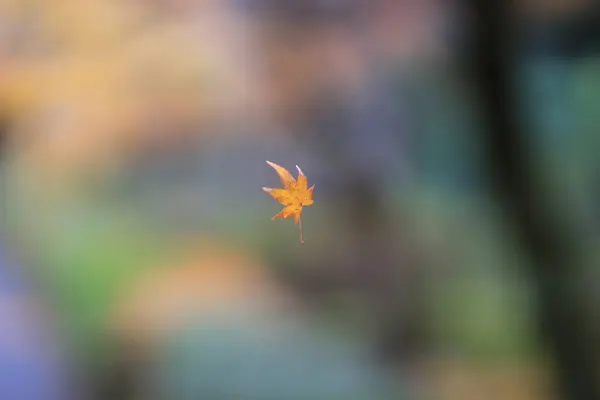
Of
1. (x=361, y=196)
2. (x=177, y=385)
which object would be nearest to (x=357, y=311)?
(x=361, y=196)

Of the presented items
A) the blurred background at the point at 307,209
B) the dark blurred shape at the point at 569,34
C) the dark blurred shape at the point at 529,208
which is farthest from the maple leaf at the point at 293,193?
the dark blurred shape at the point at 569,34

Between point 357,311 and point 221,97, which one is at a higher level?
point 221,97

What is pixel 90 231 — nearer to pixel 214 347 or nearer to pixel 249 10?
pixel 214 347

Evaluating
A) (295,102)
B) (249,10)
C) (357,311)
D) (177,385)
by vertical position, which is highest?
(249,10)

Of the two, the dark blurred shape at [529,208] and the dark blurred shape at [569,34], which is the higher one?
the dark blurred shape at [569,34]

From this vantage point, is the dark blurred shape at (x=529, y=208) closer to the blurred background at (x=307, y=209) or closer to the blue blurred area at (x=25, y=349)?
the blurred background at (x=307, y=209)

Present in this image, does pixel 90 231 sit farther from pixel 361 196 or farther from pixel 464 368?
pixel 464 368

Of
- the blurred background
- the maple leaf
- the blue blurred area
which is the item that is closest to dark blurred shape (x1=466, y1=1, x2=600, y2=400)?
the blurred background
